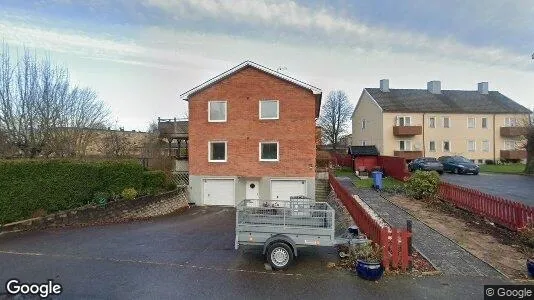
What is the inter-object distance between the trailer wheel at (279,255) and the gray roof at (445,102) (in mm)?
36706

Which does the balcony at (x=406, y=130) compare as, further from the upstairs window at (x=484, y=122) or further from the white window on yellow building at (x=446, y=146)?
the upstairs window at (x=484, y=122)

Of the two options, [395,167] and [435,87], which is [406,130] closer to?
[435,87]

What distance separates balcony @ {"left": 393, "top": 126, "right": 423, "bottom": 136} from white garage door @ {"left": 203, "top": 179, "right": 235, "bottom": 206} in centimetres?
2661

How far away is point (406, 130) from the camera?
4062 centimetres

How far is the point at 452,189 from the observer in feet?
51.2

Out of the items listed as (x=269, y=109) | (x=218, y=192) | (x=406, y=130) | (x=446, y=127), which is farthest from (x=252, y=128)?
(x=446, y=127)

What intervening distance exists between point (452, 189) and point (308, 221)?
1013cm

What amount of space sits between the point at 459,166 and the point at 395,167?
791 centimetres

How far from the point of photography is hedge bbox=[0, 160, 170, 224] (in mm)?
13141

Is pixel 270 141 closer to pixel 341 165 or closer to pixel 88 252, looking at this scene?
pixel 88 252

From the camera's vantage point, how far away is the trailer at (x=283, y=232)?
27.0ft

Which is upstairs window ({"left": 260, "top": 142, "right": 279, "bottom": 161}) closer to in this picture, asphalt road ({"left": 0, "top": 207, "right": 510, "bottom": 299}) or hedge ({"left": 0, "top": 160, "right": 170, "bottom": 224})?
hedge ({"left": 0, "top": 160, "right": 170, "bottom": 224})

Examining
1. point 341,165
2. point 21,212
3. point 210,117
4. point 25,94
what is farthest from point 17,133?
point 341,165

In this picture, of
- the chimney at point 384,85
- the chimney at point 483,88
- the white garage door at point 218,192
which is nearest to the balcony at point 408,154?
the chimney at point 384,85
